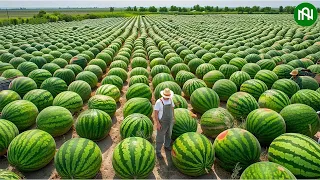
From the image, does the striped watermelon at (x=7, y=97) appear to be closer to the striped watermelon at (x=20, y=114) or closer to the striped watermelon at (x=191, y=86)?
the striped watermelon at (x=20, y=114)

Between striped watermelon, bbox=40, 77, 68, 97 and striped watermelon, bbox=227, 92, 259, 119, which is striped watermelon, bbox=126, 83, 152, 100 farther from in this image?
striped watermelon, bbox=227, 92, 259, 119

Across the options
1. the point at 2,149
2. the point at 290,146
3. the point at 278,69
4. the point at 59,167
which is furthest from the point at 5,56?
the point at 290,146

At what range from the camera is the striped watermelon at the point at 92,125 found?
6273mm

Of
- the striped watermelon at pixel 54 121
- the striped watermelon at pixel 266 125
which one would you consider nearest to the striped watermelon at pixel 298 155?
the striped watermelon at pixel 266 125

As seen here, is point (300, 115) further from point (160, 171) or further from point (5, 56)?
point (5, 56)

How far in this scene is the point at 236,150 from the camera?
5152 millimetres

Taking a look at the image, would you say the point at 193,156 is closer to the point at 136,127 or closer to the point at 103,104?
the point at 136,127

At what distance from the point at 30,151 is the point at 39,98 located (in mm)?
2976

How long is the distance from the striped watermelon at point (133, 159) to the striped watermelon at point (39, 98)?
3.83 m

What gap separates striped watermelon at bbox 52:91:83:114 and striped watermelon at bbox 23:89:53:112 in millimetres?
333

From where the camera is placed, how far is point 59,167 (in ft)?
15.9

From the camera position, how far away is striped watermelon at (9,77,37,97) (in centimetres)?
870

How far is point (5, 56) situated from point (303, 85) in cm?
1434

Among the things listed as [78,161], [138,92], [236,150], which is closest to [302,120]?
[236,150]
